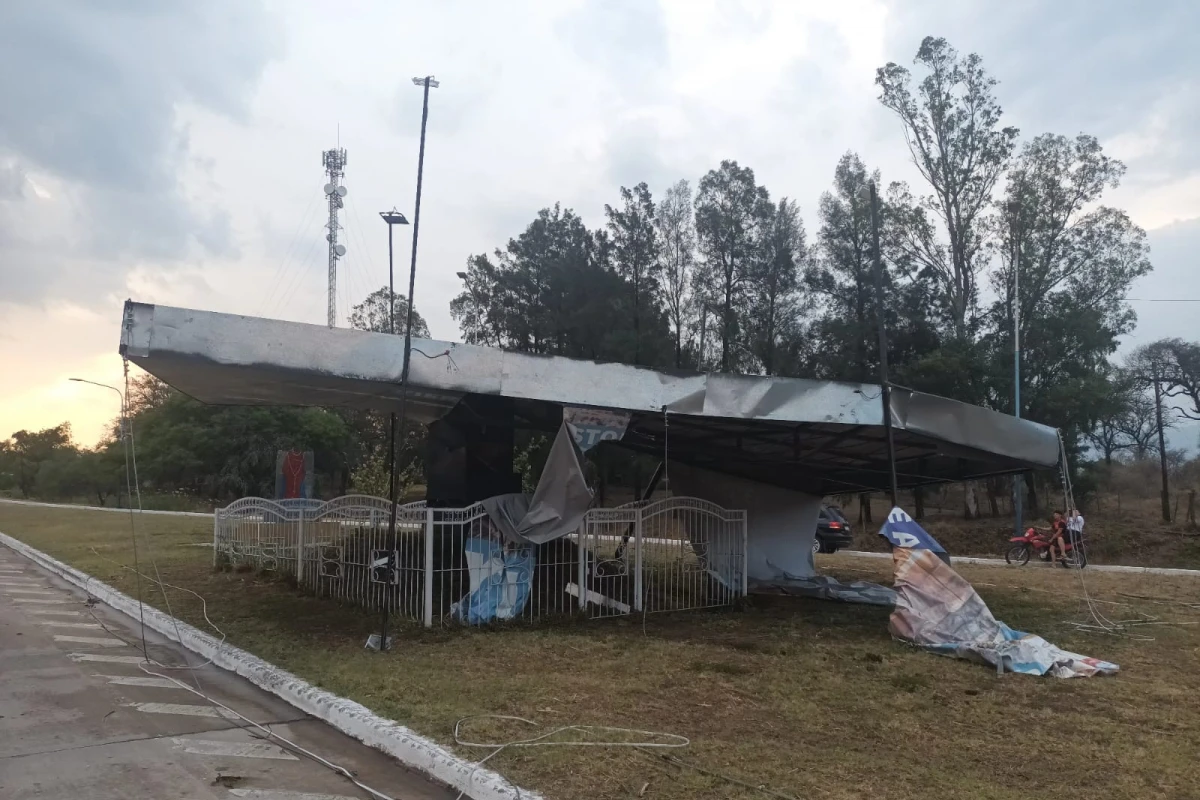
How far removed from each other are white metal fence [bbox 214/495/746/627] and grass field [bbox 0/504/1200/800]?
0.40m

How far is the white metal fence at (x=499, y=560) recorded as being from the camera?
376 inches

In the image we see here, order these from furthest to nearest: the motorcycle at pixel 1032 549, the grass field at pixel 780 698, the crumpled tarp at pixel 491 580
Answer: the motorcycle at pixel 1032 549
the crumpled tarp at pixel 491 580
the grass field at pixel 780 698

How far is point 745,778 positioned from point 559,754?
114cm

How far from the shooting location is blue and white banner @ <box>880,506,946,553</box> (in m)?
8.76

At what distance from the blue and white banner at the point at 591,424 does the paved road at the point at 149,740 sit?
12.8ft

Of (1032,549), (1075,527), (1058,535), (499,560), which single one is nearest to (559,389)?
(499,560)

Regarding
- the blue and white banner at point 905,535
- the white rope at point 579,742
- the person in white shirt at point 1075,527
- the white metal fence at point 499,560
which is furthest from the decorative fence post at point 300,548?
the person in white shirt at point 1075,527

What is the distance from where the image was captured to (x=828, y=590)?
1285 cm

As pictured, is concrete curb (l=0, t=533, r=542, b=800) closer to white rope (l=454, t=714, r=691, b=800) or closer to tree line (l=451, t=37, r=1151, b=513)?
white rope (l=454, t=714, r=691, b=800)

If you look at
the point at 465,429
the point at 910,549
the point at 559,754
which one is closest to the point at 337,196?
the point at 465,429

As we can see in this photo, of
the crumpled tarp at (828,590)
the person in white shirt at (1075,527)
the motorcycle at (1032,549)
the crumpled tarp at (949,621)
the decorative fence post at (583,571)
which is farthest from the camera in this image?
the motorcycle at (1032,549)

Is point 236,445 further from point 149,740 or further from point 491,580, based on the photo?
point 149,740

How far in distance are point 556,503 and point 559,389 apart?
51.2 inches

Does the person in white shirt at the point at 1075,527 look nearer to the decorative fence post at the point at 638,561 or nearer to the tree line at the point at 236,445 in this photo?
the decorative fence post at the point at 638,561
